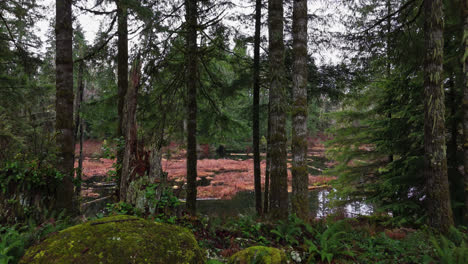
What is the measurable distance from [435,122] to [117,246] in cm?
639

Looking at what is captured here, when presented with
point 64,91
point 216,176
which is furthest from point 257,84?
point 216,176

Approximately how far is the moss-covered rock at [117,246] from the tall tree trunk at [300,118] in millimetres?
3488

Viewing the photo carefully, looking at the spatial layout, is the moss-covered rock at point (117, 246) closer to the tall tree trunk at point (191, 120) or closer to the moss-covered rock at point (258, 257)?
the moss-covered rock at point (258, 257)

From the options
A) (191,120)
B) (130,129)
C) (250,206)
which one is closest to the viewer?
(130,129)

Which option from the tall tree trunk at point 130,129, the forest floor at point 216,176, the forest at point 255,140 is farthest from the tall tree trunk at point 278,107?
the forest floor at point 216,176

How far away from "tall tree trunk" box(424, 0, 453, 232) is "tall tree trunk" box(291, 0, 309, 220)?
103 inches

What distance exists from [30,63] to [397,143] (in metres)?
12.4

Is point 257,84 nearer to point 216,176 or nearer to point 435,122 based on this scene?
point 435,122

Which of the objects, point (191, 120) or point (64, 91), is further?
point (191, 120)

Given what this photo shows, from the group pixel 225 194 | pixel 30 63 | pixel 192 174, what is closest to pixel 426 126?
pixel 192 174

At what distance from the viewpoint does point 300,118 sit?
5.85 m

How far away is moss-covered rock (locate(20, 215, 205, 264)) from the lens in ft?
7.95

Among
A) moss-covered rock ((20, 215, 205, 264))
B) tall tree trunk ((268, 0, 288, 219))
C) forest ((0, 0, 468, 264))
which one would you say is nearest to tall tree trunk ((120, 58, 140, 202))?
forest ((0, 0, 468, 264))

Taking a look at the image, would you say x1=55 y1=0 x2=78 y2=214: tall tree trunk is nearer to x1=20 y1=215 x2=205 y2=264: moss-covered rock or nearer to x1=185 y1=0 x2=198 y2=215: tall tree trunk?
x1=185 y1=0 x2=198 y2=215: tall tree trunk
